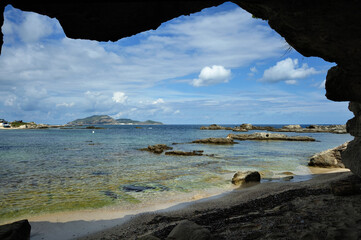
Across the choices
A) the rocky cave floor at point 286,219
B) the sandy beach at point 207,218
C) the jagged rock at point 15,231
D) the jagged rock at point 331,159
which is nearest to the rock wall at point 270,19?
the rocky cave floor at point 286,219

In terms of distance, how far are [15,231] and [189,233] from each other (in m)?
4.45

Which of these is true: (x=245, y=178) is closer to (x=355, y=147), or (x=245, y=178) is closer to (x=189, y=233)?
(x=355, y=147)

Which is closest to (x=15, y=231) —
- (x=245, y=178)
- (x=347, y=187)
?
(x=347, y=187)

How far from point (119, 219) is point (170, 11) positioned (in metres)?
7.54

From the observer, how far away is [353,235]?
4.70 meters

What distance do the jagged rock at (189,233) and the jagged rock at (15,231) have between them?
12.7ft

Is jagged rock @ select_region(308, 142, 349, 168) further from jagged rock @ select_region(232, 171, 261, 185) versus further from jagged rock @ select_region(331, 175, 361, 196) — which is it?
jagged rock @ select_region(331, 175, 361, 196)

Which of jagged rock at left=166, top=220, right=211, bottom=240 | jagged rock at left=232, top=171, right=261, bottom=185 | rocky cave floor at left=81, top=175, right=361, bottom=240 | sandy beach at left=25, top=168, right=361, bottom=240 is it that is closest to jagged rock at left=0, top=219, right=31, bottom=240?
sandy beach at left=25, top=168, right=361, bottom=240

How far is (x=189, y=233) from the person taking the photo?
5445 mm

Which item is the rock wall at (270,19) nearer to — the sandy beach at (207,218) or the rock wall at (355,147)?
the rock wall at (355,147)

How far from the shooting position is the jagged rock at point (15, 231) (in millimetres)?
→ 5549

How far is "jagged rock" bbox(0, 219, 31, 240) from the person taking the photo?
555 centimetres

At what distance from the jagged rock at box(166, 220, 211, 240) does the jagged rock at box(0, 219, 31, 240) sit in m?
3.86

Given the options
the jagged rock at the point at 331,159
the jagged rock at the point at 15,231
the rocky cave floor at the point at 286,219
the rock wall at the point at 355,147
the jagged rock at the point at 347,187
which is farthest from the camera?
the jagged rock at the point at 331,159
